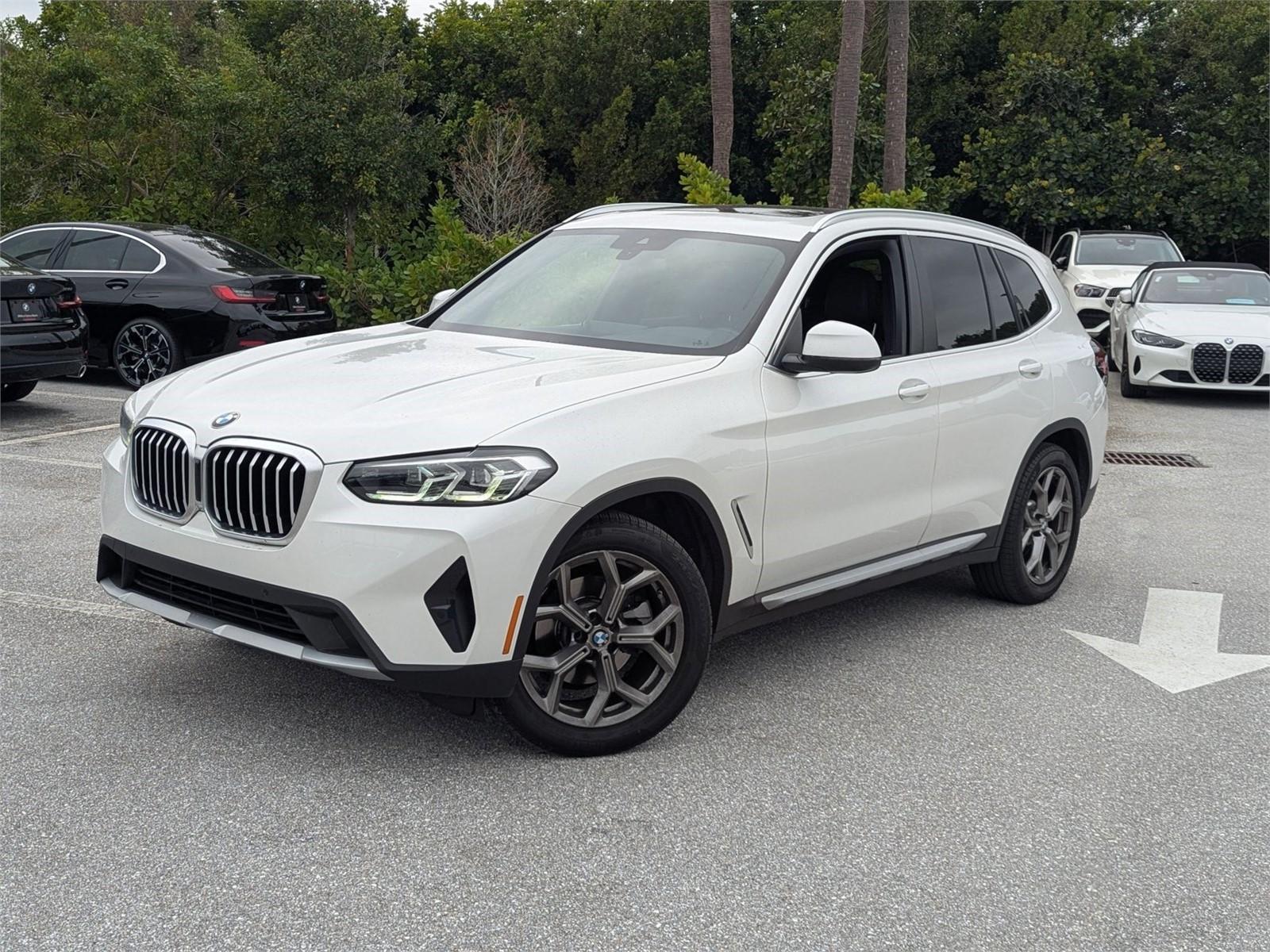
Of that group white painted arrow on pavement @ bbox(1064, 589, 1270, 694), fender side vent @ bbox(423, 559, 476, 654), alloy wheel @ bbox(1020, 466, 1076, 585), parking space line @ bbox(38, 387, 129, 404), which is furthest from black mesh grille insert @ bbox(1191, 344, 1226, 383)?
fender side vent @ bbox(423, 559, 476, 654)

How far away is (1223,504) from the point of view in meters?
8.84

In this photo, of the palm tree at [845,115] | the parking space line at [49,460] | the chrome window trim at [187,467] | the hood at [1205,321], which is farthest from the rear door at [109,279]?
the palm tree at [845,115]

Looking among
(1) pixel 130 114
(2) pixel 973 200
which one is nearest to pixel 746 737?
(1) pixel 130 114

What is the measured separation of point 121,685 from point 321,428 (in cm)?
148

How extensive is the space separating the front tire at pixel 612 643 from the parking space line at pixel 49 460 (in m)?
5.55

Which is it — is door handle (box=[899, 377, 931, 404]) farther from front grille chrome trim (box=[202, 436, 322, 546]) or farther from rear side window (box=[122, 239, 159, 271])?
rear side window (box=[122, 239, 159, 271])

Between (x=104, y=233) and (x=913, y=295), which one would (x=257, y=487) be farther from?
(x=104, y=233)

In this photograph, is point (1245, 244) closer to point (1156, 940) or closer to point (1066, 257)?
point (1066, 257)

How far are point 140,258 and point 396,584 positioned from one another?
9875 mm

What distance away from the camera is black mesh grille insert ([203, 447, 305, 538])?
380cm

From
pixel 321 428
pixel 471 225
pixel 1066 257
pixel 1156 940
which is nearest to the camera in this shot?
pixel 1156 940

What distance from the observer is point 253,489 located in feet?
12.7

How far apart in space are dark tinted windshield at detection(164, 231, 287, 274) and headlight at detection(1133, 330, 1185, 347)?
8.93 m

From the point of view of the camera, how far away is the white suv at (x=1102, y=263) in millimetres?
18062
